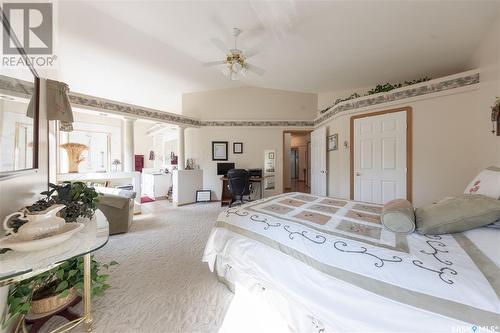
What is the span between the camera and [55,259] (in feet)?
3.00

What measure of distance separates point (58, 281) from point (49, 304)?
0.46 ft

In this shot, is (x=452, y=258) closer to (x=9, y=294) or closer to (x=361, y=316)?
(x=361, y=316)

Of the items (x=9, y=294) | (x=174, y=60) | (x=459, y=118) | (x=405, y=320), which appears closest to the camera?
(x=405, y=320)

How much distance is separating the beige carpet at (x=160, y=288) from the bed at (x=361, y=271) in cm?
36

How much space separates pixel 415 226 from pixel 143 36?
4.07 metres

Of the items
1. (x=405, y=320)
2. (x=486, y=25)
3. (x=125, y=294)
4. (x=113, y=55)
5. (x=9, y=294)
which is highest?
(x=113, y=55)

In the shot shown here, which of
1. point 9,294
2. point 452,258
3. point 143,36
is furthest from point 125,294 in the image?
point 143,36

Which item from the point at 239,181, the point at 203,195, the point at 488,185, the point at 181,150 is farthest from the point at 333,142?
the point at 181,150

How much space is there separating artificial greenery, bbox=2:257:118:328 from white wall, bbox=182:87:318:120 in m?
4.45

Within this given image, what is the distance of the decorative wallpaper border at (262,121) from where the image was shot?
1348mm

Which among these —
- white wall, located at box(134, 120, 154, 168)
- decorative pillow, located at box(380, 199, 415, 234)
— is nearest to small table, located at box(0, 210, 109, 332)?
decorative pillow, located at box(380, 199, 415, 234)

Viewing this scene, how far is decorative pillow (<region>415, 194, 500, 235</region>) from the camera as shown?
110 centimetres

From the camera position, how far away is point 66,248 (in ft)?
3.35

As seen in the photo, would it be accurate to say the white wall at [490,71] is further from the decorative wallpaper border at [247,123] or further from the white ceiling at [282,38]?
the decorative wallpaper border at [247,123]
